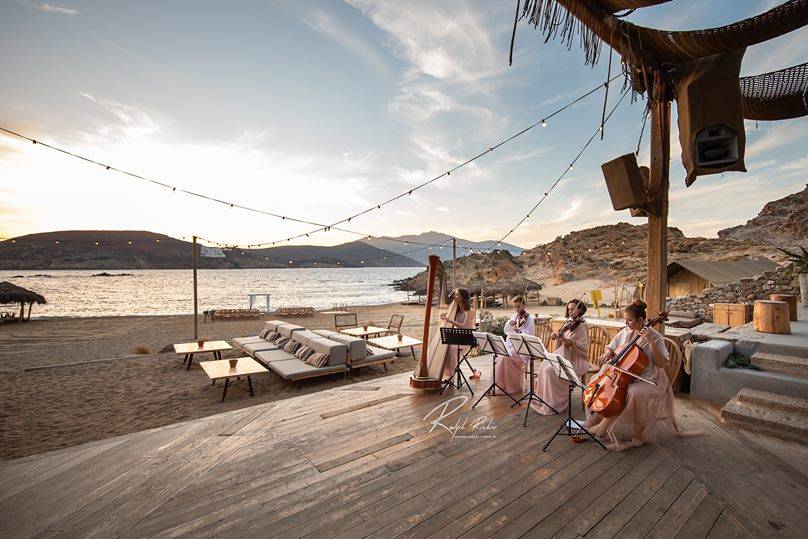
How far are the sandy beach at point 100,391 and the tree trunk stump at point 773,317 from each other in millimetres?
7003

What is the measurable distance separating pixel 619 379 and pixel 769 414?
1976 mm

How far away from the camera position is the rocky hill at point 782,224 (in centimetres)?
2308

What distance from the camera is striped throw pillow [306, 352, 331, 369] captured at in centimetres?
729

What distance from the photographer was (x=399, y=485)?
8.62 ft

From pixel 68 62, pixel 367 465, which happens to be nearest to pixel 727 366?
pixel 367 465

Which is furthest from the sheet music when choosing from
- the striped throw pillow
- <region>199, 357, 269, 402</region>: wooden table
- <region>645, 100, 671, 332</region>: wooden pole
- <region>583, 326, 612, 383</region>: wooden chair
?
<region>199, 357, 269, 402</region>: wooden table

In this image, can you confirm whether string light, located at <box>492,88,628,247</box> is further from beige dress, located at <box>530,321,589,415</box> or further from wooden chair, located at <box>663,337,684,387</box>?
wooden chair, located at <box>663,337,684,387</box>

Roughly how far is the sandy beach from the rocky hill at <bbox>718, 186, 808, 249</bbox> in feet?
102

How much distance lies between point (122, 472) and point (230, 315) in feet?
66.9

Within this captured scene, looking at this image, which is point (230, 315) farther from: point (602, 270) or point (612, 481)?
point (602, 270)

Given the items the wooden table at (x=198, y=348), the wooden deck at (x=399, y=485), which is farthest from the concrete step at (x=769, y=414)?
the wooden table at (x=198, y=348)

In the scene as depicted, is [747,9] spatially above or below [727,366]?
above

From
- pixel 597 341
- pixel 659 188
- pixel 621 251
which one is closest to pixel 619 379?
pixel 659 188

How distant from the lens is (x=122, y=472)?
9.82ft
